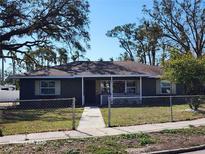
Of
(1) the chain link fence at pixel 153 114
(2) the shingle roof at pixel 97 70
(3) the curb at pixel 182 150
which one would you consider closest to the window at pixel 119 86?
(2) the shingle roof at pixel 97 70

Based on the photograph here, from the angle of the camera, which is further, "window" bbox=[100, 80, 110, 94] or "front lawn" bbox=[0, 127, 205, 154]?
"window" bbox=[100, 80, 110, 94]

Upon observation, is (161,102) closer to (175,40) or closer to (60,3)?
(60,3)

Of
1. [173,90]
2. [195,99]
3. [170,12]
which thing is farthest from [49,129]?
[170,12]

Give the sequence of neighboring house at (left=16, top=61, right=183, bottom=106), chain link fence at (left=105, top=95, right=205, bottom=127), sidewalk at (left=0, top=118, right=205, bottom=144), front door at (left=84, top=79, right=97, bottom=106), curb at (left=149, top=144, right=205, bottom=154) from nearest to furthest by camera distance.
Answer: curb at (left=149, top=144, right=205, bottom=154) → sidewalk at (left=0, top=118, right=205, bottom=144) → chain link fence at (left=105, top=95, right=205, bottom=127) → neighboring house at (left=16, top=61, right=183, bottom=106) → front door at (left=84, top=79, right=97, bottom=106)

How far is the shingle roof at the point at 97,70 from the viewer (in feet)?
116

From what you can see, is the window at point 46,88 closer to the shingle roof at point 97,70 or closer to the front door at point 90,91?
the shingle roof at point 97,70

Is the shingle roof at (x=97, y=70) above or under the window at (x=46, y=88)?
above

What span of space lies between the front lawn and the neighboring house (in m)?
20.4

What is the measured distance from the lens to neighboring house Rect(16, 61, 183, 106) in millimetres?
34938

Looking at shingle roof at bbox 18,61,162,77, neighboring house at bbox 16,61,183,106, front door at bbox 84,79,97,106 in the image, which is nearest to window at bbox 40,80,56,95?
neighboring house at bbox 16,61,183,106

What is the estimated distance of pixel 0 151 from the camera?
38.9ft

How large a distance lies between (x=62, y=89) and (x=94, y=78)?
2.81 meters

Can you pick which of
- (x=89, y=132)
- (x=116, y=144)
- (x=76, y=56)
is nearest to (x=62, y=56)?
(x=76, y=56)

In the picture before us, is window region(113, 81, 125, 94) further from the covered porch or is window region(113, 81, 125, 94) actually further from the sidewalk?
the sidewalk
